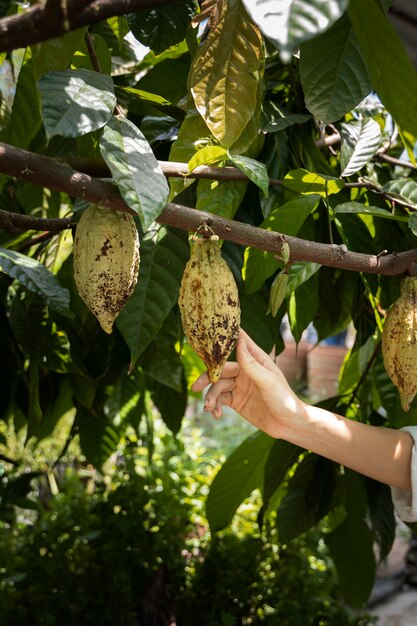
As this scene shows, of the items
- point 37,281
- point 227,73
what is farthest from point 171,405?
point 227,73

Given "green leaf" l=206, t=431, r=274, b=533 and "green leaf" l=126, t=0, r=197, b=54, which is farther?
"green leaf" l=206, t=431, r=274, b=533

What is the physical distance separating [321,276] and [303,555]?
1.23 metres

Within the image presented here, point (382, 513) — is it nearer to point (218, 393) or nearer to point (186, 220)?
point (218, 393)

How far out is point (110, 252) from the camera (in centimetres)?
70

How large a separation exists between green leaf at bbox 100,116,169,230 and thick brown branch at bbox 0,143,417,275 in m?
0.04

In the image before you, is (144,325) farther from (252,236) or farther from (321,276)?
(321,276)

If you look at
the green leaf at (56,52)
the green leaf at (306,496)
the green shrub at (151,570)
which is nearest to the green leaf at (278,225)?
the green leaf at (56,52)

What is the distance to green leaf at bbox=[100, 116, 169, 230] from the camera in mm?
600

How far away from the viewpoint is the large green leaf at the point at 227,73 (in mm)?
854

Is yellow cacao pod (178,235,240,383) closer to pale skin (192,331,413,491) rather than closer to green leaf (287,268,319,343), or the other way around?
pale skin (192,331,413,491)

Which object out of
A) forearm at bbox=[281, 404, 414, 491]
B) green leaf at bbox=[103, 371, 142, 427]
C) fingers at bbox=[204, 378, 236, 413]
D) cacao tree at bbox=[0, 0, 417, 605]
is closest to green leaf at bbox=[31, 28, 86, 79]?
cacao tree at bbox=[0, 0, 417, 605]

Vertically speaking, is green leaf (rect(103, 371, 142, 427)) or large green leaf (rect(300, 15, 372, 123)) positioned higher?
large green leaf (rect(300, 15, 372, 123))

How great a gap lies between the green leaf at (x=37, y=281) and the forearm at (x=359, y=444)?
39 cm

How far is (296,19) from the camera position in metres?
0.43
